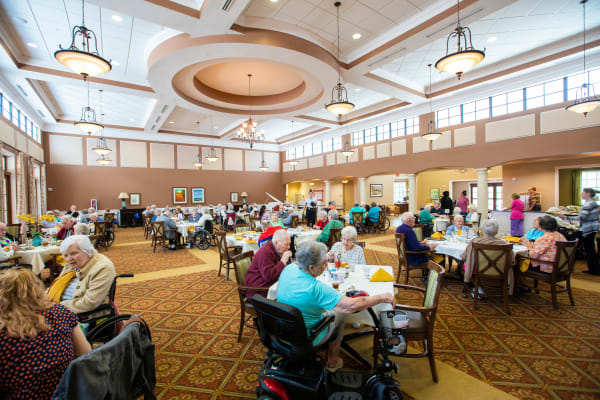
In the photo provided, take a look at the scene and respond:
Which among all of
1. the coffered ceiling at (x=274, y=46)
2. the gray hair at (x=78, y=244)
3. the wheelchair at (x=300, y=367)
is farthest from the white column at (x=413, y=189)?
the gray hair at (x=78, y=244)

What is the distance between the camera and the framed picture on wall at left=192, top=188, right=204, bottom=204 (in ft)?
55.4

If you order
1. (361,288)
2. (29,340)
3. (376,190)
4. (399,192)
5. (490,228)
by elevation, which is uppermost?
(376,190)

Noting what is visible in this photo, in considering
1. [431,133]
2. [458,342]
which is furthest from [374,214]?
[458,342]

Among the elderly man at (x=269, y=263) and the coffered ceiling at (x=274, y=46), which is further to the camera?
the coffered ceiling at (x=274, y=46)

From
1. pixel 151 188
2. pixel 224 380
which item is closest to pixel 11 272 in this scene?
pixel 224 380

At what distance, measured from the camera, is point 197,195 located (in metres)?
17.0

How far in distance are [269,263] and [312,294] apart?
3.52ft

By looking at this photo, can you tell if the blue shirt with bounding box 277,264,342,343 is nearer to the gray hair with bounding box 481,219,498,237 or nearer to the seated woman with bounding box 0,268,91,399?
the seated woman with bounding box 0,268,91,399

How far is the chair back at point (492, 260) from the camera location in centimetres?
330

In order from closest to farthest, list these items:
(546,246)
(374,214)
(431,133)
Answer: (546,246)
(431,133)
(374,214)

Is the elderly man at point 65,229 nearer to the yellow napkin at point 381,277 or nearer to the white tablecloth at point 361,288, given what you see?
the white tablecloth at point 361,288

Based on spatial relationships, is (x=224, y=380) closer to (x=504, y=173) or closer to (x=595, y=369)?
(x=595, y=369)

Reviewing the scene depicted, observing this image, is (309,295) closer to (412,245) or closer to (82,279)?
(82,279)

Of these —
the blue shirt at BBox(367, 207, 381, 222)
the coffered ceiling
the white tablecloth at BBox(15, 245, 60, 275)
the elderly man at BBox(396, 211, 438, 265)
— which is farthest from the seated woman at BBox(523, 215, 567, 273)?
the white tablecloth at BBox(15, 245, 60, 275)
